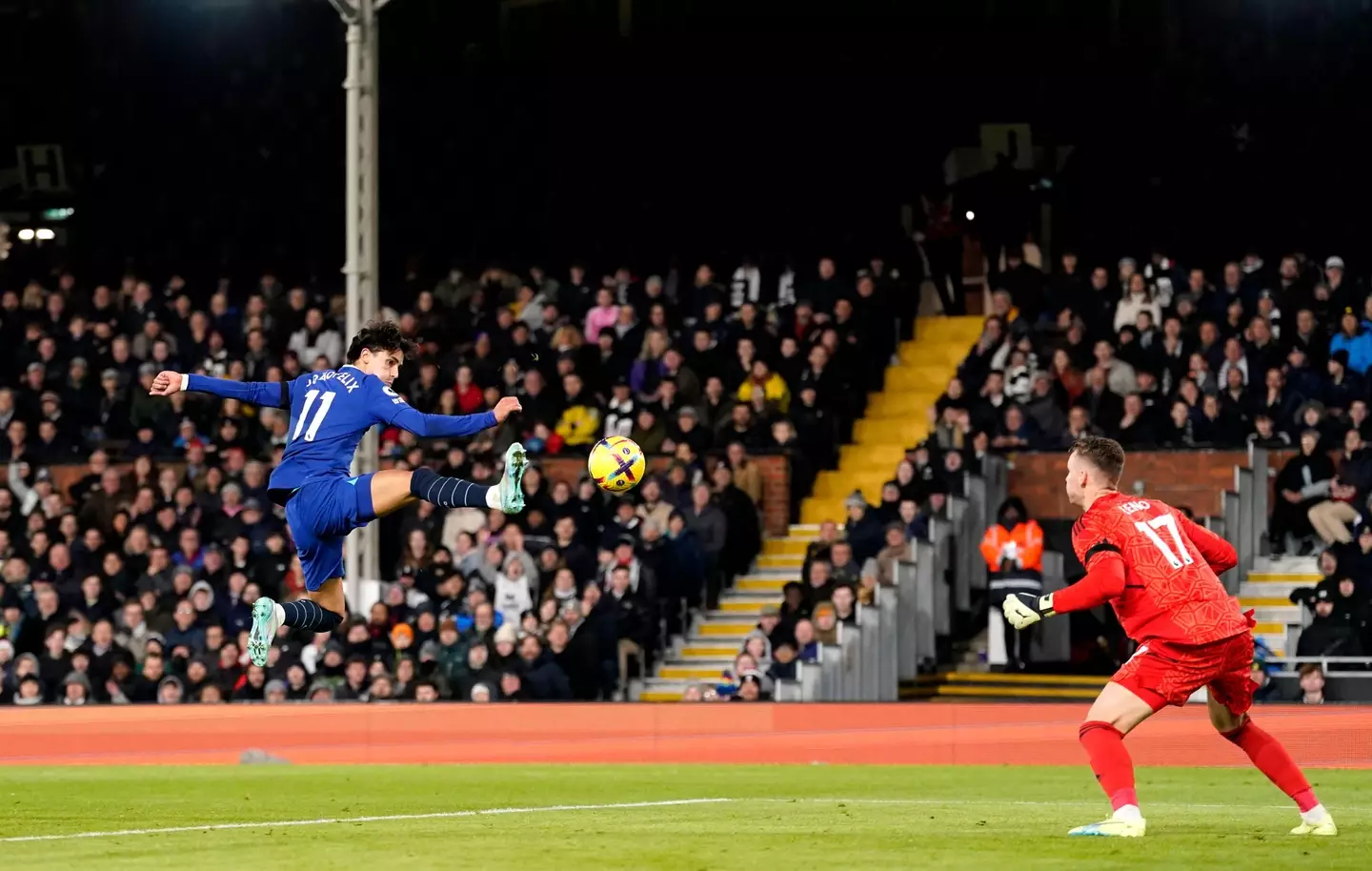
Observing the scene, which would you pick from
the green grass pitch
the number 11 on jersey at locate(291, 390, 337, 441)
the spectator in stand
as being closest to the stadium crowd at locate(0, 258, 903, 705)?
the green grass pitch

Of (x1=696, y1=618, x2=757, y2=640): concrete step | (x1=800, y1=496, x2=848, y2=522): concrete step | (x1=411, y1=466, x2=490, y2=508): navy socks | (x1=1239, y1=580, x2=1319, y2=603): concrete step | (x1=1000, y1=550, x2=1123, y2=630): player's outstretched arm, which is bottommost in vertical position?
(x1=696, y1=618, x2=757, y2=640): concrete step

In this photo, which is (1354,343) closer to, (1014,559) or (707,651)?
(1014,559)

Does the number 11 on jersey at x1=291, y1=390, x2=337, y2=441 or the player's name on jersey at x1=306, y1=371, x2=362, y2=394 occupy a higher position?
the player's name on jersey at x1=306, y1=371, x2=362, y2=394

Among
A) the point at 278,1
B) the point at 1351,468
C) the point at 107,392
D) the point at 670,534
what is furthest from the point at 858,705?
the point at 278,1

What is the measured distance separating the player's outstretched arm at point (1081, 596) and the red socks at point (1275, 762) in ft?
3.26

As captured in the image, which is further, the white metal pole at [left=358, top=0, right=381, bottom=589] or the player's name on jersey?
the white metal pole at [left=358, top=0, right=381, bottom=589]

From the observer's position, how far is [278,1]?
30672 millimetres

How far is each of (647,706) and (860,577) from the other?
243 centimetres

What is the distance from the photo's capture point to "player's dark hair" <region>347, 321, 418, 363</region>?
40.3 ft

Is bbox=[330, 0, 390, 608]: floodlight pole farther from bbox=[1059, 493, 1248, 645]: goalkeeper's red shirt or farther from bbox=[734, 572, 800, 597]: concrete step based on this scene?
bbox=[1059, 493, 1248, 645]: goalkeeper's red shirt

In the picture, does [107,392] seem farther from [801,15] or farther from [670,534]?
[801,15]

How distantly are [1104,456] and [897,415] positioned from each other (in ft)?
48.3

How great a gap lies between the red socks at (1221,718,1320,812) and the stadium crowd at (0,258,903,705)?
9838 millimetres

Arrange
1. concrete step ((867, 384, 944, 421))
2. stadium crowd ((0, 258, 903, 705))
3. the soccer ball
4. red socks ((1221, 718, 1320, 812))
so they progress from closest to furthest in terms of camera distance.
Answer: red socks ((1221, 718, 1320, 812))
the soccer ball
stadium crowd ((0, 258, 903, 705))
concrete step ((867, 384, 944, 421))
